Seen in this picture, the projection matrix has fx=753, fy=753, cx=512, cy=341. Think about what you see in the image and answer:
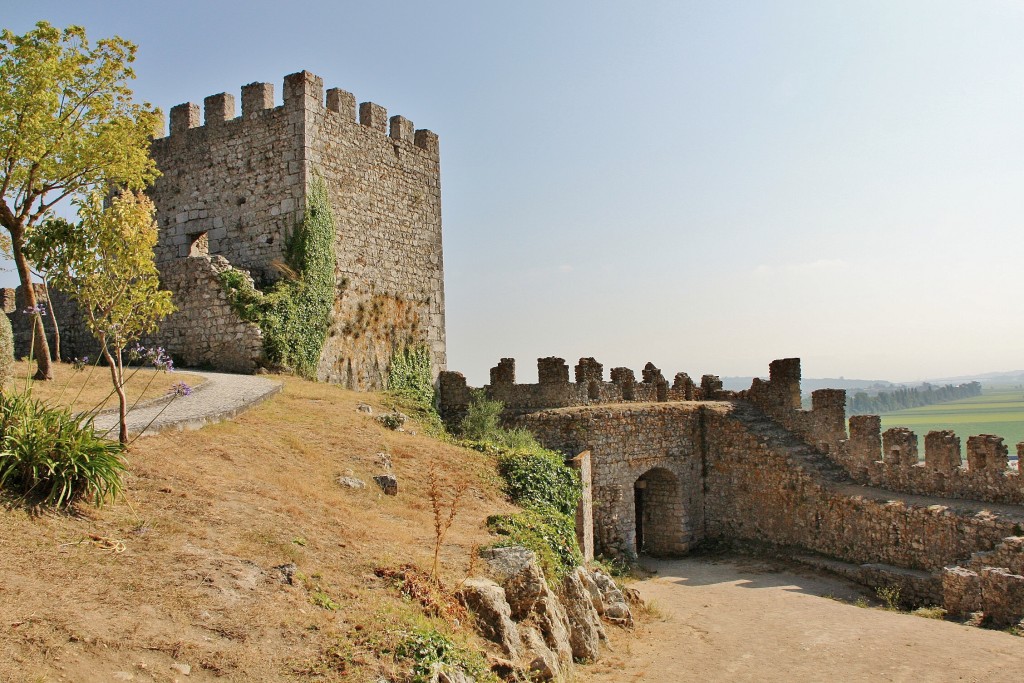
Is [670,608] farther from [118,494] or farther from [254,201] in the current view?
[254,201]

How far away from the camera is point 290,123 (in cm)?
1814

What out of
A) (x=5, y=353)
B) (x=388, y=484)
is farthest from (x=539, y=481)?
(x=5, y=353)

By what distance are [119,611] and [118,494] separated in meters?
2.06

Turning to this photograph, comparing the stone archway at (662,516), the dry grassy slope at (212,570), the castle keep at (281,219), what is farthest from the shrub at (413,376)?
the dry grassy slope at (212,570)

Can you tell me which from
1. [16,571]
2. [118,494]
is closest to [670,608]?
[118,494]

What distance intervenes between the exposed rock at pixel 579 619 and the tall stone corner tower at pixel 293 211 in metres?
9.61

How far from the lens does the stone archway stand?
20.6 m

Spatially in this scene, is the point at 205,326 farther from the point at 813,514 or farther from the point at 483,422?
the point at 813,514

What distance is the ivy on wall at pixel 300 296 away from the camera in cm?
1714

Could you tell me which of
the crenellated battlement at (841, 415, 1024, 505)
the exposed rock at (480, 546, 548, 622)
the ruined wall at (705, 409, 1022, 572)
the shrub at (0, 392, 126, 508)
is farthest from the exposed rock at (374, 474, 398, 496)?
the crenellated battlement at (841, 415, 1024, 505)

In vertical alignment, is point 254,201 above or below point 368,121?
below

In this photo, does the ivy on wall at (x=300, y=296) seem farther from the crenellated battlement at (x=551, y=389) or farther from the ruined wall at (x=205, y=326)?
the crenellated battlement at (x=551, y=389)

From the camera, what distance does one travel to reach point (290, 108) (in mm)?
18141

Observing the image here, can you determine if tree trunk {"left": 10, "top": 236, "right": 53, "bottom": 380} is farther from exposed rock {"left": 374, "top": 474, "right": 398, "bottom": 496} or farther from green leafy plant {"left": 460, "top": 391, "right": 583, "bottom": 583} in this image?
green leafy plant {"left": 460, "top": 391, "right": 583, "bottom": 583}
